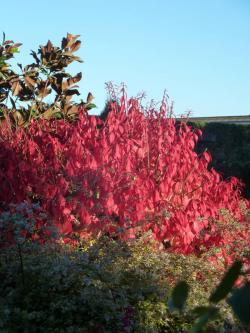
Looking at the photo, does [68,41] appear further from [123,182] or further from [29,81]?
[123,182]

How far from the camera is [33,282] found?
4.09 m

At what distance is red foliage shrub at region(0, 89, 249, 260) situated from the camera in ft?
17.6

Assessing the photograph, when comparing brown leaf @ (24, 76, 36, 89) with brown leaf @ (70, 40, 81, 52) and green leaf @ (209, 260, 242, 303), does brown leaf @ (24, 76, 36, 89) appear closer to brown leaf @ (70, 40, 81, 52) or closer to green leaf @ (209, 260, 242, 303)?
brown leaf @ (70, 40, 81, 52)

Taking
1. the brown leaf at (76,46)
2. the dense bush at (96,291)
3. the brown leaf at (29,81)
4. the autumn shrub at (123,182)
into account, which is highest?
the brown leaf at (76,46)

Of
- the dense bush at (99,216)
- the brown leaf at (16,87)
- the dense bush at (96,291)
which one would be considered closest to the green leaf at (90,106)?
the dense bush at (99,216)

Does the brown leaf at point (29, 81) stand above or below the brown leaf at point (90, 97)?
above

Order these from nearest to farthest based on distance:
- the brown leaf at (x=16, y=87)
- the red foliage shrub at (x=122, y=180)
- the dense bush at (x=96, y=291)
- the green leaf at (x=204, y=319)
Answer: the green leaf at (x=204, y=319) → the dense bush at (x=96, y=291) → the red foliage shrub at (x=122, y=180) → the brown leaf at (x=16, y=87)

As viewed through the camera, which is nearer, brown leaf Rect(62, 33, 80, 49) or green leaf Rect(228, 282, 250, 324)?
green leaf Rect(228, 282, 250, 324)

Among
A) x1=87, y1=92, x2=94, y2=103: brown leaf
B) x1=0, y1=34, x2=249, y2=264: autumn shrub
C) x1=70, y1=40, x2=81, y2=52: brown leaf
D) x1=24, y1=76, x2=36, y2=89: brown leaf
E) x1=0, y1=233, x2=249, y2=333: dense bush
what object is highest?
x1=70, y1=40, x2=81, y2=52: brown leaf

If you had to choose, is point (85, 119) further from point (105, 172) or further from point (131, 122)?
point (105, 172)

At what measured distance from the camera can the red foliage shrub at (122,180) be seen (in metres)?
5.37

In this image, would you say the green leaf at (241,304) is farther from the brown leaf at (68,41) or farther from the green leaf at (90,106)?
the brown leaf at (68,41)

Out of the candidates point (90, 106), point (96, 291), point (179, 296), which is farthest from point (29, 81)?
point (179, 296)

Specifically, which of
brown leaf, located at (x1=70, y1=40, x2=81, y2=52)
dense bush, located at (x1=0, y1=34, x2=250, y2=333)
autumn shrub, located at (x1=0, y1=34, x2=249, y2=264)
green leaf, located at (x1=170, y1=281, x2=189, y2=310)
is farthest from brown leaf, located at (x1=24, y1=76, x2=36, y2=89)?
green leaf, located at (x1=170, y1=281, x2=189, y2=310)
